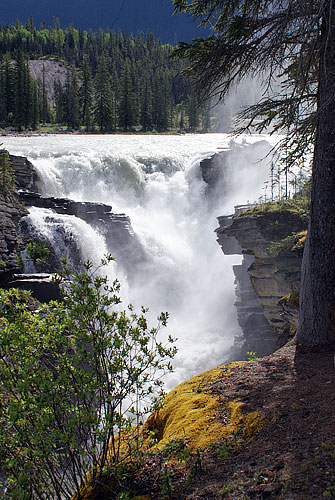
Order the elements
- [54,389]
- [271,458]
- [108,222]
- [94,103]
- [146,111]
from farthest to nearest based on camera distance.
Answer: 1. [94,103]
2. [146,111]
3. [108,222]
4. [271,458]
5. [54,389]

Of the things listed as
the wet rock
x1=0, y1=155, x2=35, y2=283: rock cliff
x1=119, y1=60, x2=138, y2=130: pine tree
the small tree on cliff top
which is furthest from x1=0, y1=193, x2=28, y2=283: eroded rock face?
x1=119, y1=60, x2=138, y2=130: pine tree

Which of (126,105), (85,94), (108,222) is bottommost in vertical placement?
(108,222)

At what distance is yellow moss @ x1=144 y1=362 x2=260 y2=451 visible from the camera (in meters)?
4.22

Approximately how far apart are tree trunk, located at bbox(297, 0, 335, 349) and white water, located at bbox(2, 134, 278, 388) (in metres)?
10.6

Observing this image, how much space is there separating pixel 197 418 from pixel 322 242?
10.8ft

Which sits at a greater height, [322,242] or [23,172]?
[23,172]

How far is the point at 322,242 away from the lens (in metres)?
5.98

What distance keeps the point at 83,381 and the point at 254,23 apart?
Result: 5639mm

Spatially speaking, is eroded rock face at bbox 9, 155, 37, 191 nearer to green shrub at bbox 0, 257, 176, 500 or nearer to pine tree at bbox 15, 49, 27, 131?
green shrub at bbox 0, 257, 176, 500

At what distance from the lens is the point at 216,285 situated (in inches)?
942

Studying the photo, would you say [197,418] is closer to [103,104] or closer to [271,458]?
[271,458]

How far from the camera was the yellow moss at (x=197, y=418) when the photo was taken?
4.22 m

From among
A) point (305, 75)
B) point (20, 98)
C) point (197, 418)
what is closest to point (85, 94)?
point (20, 98)

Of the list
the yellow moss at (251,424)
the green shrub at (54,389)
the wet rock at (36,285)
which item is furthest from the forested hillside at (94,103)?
the green shrub at (54,389)
